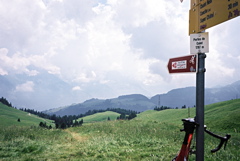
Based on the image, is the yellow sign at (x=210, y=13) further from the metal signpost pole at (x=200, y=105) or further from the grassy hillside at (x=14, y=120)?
the grassy hillside at (x=14, y=120)

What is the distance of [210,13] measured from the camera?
11.6ft

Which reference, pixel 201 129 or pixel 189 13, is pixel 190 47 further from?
pixel 201 129

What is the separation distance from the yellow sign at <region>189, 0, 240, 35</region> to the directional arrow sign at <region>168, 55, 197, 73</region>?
57 centimetres

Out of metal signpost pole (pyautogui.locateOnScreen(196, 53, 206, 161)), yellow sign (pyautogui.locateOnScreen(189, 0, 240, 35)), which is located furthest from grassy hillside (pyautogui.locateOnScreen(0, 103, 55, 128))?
yellow sign (pyautogui.locateOnScreen(189, 0, 240, 35))

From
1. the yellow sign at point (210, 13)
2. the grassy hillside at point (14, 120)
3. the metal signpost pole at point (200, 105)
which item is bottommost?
the grassy hillside at point (14, 120)

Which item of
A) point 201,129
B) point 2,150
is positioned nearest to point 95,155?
point 2,150

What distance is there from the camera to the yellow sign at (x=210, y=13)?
129 inches

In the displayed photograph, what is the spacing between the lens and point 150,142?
11.7m

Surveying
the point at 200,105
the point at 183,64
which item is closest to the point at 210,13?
the point at 183,64

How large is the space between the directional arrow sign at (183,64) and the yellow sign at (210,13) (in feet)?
1.88

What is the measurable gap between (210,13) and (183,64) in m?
1.03

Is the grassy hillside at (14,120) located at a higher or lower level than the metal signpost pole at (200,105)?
lower

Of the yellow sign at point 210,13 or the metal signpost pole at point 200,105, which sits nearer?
the yellow sign at point 210,13

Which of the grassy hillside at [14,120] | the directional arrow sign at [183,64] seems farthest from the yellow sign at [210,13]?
the grassy hillside at [14,120]
